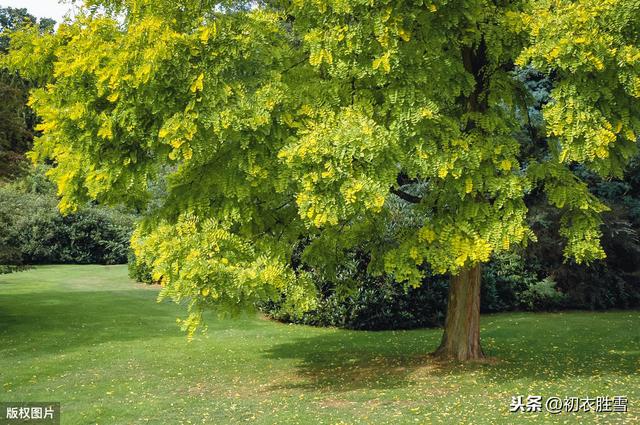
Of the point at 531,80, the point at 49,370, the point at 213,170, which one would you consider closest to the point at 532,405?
the point at 213,170

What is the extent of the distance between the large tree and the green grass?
170cm

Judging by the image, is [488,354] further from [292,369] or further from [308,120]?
[308,120]

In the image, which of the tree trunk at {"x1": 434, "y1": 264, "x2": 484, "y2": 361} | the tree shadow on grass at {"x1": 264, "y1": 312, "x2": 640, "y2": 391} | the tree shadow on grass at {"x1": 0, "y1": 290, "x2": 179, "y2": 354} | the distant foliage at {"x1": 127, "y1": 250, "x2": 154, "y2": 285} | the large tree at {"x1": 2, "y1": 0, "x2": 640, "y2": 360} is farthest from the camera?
the distant foliage at {"x1": 127, "y1": 250, "x2": 154, "y2": 285}

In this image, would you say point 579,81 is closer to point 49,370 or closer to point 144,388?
point 144,388

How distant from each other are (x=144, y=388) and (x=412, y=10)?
733 centimetres

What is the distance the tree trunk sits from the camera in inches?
487

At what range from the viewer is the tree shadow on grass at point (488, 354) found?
11836 millimetres

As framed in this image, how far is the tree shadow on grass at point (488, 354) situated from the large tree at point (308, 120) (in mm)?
2144

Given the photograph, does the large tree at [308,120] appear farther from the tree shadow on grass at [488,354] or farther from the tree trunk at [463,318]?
the tree shadow on grass at [488,354]

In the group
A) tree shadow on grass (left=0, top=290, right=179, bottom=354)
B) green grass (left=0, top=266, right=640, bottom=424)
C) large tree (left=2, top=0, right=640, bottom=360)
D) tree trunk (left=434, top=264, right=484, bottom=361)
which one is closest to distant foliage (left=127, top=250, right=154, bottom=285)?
tree shadow on grass (left=0, top=290, right=179, bottom=354)

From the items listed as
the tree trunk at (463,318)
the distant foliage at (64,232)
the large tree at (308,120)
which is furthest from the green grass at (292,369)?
the distant foliage at (64,232)

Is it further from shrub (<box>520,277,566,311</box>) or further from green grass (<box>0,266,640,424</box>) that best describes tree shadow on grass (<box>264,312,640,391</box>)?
shrub (<box>520,277,566,311</box>)

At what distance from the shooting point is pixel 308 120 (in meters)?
10.1

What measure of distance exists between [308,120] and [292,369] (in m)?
5.33
